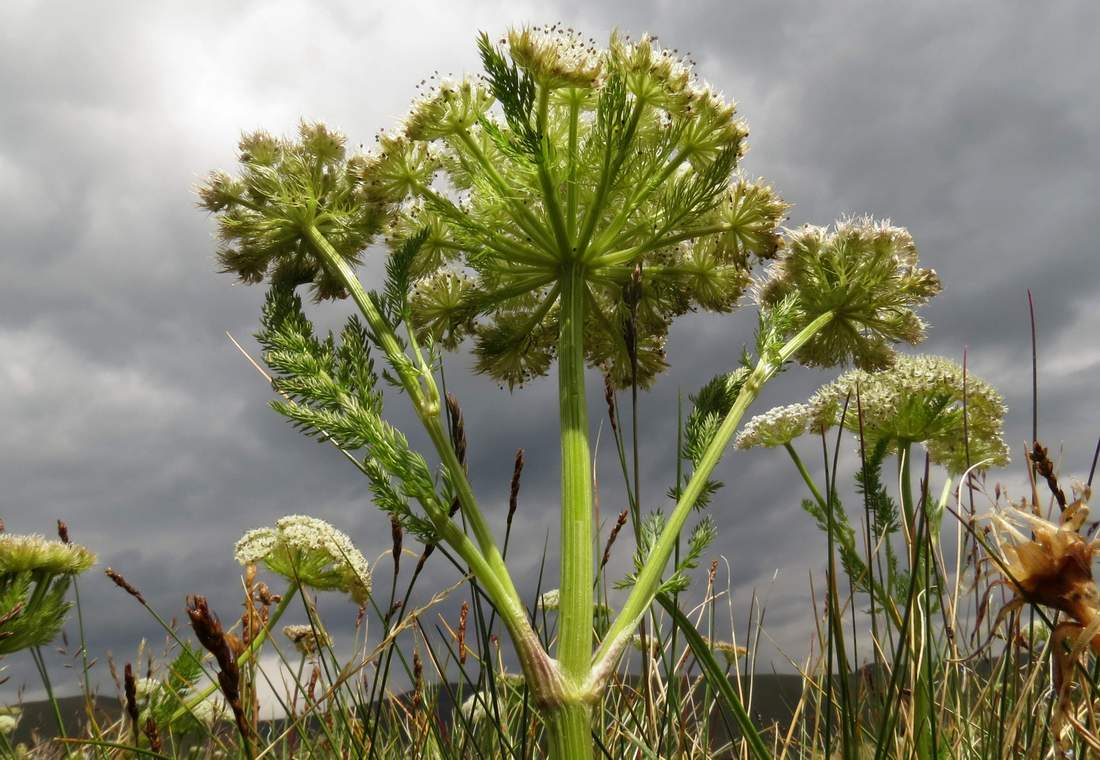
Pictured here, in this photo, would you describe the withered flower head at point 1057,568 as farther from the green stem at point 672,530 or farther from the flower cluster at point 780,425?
the flower cluster at point 780,425

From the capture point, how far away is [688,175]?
3516 millimetres

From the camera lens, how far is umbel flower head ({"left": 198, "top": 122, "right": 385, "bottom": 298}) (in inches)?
156

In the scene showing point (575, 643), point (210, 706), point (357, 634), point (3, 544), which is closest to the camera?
point (575, 643)

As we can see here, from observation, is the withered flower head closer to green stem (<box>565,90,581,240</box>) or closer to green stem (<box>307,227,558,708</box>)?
green stem (<box>307,227,558,708</box>)

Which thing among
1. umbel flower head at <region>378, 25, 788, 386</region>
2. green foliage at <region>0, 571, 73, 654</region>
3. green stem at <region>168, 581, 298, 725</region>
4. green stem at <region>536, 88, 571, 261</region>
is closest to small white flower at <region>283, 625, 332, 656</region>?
green stem at <region>168, 581, 298, 725</region>

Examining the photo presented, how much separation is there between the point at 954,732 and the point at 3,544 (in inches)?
184

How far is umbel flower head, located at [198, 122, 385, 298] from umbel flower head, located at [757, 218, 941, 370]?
7.05 ft

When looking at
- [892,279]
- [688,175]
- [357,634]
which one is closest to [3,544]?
[357,634]

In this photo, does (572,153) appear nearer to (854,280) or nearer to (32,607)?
(854,280)

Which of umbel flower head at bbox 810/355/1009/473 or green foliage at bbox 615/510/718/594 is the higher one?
umbel flower head at bbox 810/355/1009/473

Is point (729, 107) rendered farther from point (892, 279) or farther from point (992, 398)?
point (992, 398)

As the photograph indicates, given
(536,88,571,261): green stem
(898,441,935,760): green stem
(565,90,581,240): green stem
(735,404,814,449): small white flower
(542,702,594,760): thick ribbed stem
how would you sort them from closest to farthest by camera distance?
(898,441,935,760): green stem
(542,702,594,760): thick ribbed stem
(536,88,571,261): green stem
(565,90,581,240): green stem
(735,404,814,449): small white flower

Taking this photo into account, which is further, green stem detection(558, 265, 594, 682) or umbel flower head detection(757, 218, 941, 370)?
umbel flower head detection(757, 218, 941, 370)

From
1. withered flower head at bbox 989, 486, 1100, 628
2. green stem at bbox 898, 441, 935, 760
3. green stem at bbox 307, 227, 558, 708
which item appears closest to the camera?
withered flower head at bbox 989, 486, 1100, 628
